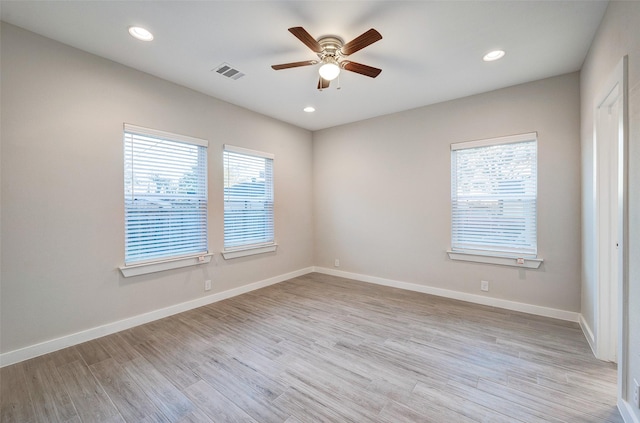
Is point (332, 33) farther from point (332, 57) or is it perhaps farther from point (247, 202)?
point (247, 202)

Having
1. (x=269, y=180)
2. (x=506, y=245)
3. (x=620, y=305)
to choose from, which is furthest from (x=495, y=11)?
(x=269, y=180)

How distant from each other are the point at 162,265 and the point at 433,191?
382 centimetres

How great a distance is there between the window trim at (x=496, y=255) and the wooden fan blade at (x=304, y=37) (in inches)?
100

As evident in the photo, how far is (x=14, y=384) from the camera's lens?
2.00m

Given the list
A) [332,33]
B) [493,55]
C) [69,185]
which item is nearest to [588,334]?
[493,55]

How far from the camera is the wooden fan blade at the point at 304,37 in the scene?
1.95 meters

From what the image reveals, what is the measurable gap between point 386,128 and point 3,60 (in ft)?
14.4

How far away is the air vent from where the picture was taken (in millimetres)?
2916

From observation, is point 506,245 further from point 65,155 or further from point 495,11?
point 65,155

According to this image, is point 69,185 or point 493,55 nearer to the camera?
point 69,185

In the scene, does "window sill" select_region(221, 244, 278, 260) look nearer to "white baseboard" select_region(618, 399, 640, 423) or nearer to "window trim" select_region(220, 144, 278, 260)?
"window trim" select_region(220, 144, 278, 260)

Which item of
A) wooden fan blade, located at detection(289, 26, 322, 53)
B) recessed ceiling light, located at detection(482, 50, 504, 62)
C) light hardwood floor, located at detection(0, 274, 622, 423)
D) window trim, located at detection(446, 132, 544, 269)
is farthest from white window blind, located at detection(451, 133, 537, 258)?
wooden fan blade, located at detection(289, 26, 322, 53)

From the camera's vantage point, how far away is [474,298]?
3.67 m

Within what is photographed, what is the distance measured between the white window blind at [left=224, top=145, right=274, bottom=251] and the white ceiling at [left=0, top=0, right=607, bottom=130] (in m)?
1.07
